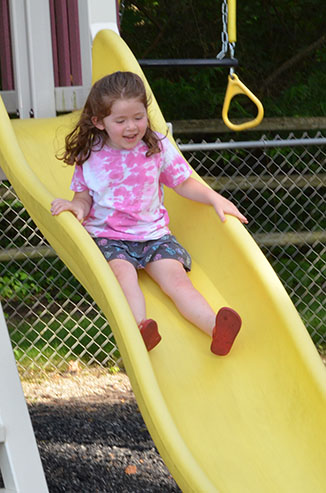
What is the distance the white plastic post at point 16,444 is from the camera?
8.89ft

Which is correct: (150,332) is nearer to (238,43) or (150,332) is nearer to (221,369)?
(221,369)

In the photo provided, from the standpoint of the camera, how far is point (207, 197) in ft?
10.1

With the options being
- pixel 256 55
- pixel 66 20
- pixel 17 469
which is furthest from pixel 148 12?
pixel 17 469

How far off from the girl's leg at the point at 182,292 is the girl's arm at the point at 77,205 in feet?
1.05

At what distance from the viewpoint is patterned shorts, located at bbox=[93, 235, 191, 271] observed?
9.78 feet

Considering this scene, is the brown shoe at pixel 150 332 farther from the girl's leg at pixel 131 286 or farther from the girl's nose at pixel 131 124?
the girl's nose at pixel 131 124

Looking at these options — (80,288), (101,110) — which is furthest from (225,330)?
(80,288)

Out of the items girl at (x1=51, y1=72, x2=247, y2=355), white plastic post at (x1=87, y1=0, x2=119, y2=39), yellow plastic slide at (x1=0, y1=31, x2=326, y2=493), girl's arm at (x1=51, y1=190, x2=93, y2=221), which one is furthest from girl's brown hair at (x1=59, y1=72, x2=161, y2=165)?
white plastic post at (x1=87, y1=0, x2=119, y2=39)

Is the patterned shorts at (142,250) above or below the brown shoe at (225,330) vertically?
above

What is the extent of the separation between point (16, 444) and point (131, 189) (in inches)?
40.2

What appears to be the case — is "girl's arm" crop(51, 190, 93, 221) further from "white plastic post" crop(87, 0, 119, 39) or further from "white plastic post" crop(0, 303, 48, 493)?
"white plastic post" crop(87, 0, 119, 39)

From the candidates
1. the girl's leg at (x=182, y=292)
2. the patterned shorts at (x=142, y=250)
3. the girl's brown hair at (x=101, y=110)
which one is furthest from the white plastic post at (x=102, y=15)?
the girl's leg at (x=182, y=292)

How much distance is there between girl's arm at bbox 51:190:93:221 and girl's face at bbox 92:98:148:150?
26cm

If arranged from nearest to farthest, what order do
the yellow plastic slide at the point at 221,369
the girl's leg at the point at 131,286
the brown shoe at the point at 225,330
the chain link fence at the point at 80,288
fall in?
the yellow plastic slide at the point at 221,369 → the brown shoe at the point at 225,330 → the girl's leg at the point at 131,286 → the chain link fence at the point at 80,288
